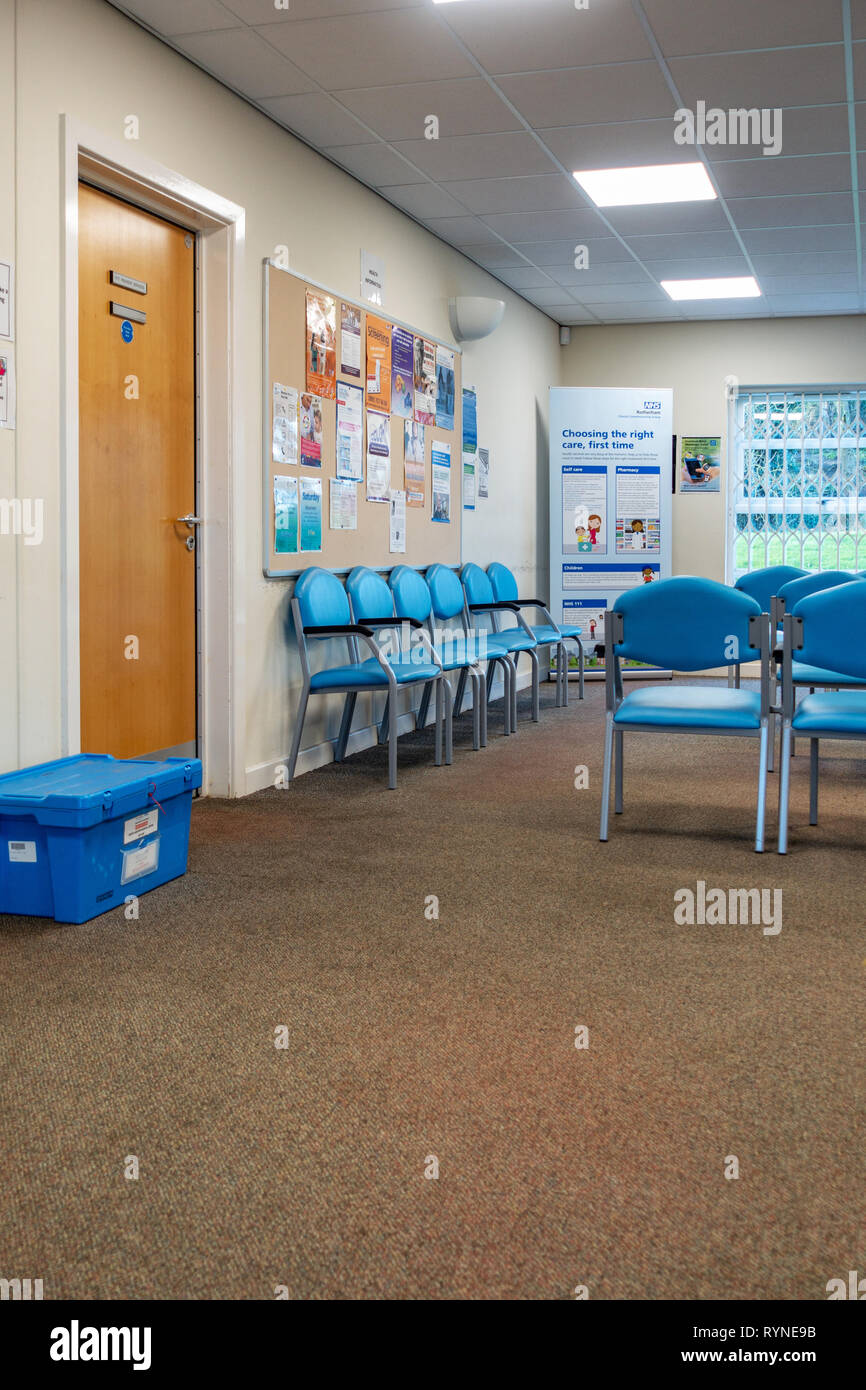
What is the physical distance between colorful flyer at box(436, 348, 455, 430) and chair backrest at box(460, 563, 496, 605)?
2.78 ft

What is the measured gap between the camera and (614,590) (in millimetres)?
9188

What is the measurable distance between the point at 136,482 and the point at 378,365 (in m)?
2.12

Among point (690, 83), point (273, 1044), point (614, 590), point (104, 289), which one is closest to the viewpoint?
point (273, 1044)

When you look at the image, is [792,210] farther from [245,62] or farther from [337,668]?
[337,668]

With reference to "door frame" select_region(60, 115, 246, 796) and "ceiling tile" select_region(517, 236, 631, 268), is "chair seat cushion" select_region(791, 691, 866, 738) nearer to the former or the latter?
"door frame" select_region(60, 115, 246, 796)

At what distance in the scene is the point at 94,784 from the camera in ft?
10.3

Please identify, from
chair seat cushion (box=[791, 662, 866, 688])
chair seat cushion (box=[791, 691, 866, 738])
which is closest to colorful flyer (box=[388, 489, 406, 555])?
chair seat cushion (box=[791, 662, 866, 688])

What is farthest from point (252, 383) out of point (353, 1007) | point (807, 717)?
point (353, 1007)

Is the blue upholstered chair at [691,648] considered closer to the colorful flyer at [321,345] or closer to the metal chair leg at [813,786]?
Result: the metal chair leg at [813,786]
